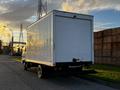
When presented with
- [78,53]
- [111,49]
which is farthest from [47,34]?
[111,49]

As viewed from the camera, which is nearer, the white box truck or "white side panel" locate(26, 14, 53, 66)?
the white box truck

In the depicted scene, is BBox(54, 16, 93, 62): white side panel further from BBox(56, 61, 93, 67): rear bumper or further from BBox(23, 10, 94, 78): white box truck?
BBox(56, 61, 93, 67): rear bumper

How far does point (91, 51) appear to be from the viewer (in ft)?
49.1

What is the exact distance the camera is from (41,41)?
15.9 meters

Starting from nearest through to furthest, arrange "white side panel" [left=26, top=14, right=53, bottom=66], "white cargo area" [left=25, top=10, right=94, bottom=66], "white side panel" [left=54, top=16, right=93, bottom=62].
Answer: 1. "white cargo area" [left=25, top=10, right=94, bottom=66]
2. "white side panel" [left=54, top=16, right=93, bottom=62]
3. "white side panel" [left=26, top=14, right=53, bottom=66]

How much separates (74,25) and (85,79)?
323cm

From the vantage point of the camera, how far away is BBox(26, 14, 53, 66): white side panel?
14125 millimetres

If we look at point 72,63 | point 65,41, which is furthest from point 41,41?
point 72,63

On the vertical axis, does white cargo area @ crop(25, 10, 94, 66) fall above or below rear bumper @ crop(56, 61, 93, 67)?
above

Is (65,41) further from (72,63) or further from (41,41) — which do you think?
(41,41)

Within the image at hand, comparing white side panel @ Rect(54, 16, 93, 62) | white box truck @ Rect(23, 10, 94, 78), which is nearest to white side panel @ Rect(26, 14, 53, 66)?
white box truck @ Rect(23, 10, 94, 78)

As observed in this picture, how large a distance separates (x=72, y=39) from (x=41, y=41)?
238cm

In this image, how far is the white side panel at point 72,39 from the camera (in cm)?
1380

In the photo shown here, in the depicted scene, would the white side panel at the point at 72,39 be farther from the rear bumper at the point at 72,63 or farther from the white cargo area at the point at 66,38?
the rear bumper at the point at 72,63
